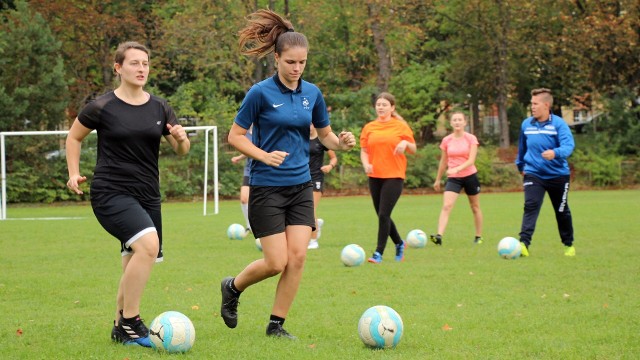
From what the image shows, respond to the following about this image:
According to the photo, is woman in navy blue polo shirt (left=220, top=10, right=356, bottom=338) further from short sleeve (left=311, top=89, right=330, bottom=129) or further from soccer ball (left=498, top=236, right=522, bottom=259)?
soccer ball (left=498, top=236, right=522, bottom=259)

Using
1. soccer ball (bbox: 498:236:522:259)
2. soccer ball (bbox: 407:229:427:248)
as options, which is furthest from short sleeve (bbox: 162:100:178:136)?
soccer ball (bbox: 407:229:427:248)

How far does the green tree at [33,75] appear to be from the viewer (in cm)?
3023

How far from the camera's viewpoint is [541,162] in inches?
475

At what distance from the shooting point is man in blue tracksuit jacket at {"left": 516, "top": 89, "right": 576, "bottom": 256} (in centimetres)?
1195

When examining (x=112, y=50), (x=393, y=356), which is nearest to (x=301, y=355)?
(x=393, y=356)

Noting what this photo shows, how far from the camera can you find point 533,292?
8938 mm

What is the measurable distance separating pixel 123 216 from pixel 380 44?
33.3 meters

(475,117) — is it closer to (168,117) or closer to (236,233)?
(236,233)

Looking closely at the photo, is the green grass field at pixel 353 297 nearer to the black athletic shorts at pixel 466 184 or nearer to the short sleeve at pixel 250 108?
the black athletic shorts at pixel 466 184

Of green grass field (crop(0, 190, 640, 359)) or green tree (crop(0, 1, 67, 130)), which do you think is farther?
green tree (crop(0, 1, 67, 130))

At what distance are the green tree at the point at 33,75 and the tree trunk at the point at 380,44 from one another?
1327 centimetres

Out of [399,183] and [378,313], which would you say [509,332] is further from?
[399,183]

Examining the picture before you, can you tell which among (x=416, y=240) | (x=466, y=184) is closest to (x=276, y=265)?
(x=416, y=240)

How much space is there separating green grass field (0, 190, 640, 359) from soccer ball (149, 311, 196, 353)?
0.10 metres
